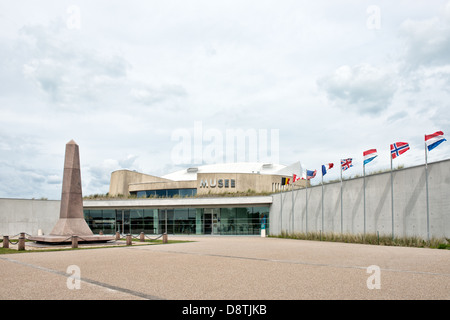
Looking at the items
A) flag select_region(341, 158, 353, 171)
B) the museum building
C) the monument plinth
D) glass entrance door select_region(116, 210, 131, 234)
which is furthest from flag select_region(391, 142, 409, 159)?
glass entrance door select_region(116, 210, 131, 234)

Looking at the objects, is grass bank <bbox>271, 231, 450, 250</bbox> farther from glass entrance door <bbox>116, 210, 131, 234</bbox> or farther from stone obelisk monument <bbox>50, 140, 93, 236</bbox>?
glass entrance door <bbox>116, 210, 131, 234</bbox>

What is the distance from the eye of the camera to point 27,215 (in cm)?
3956

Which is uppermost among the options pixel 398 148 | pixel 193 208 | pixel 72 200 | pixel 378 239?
pixel 398 148

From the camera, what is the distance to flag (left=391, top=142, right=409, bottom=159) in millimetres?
22297

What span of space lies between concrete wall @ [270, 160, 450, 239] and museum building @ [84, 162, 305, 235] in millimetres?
5875

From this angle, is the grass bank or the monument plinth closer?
the grass bank

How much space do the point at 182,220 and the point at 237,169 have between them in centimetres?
2658

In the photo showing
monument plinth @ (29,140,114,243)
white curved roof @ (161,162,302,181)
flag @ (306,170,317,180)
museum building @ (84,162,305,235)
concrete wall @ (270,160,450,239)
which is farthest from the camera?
white curved roof @ (161,162,302,181)

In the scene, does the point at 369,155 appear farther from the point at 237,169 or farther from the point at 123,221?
the point at 237,169

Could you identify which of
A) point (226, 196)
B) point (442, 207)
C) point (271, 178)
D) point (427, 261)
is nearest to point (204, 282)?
point (427, 261)

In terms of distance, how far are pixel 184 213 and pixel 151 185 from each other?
9.01 metres

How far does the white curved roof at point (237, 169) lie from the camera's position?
204 ft

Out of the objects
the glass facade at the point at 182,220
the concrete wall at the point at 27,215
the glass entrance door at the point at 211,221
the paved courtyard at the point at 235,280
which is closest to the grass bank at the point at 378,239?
the paved courtyard at the point at 235,280

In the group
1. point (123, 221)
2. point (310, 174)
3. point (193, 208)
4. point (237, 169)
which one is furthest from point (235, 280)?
point (237, 169)
